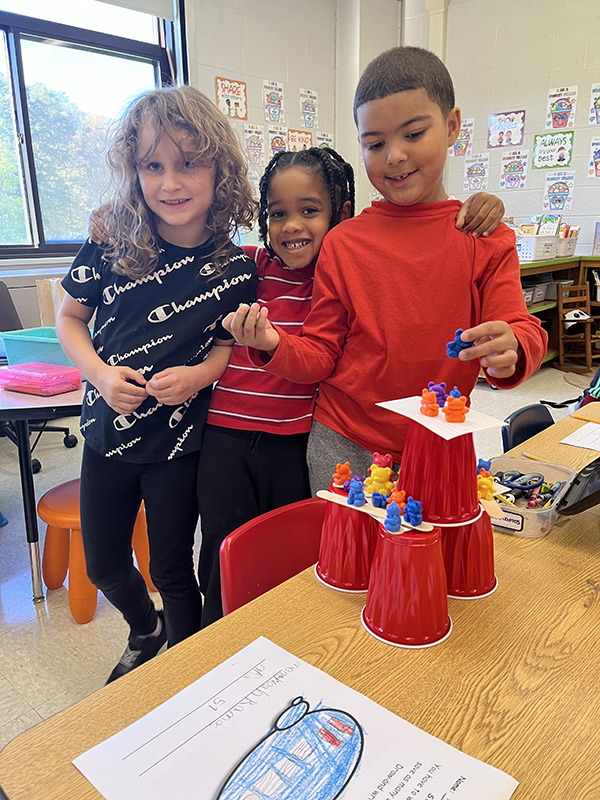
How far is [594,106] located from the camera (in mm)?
4832

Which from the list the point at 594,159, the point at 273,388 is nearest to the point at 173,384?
the point at 273,388

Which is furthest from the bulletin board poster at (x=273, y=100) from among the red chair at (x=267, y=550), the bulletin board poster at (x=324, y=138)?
the red chair at (x=267, y=550)

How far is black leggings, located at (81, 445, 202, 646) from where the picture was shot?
4.03 feet

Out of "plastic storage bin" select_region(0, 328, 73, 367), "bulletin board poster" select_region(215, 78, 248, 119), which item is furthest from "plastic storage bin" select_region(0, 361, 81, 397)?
"bulletin board poster" select_region(215, 78, 248, 119)

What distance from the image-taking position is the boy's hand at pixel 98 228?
1.19 m

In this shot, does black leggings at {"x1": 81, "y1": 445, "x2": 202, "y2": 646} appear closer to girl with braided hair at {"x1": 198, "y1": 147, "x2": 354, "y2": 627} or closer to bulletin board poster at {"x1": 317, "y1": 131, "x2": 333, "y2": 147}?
girl with braided hair at {"x1": 198, "y1": 147, "x2": 354, "y2": 627}

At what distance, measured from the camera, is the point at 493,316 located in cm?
97

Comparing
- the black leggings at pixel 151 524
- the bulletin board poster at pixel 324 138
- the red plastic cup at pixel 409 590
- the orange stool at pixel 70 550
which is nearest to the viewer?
the red plastic cup at pixel 409 590

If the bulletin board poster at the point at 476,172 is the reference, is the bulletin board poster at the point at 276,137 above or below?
above

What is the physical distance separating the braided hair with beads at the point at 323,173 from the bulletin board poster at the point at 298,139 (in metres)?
3.99

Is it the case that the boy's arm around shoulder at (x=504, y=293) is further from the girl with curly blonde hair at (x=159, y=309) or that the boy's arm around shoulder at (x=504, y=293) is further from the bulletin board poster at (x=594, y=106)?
the bulletin board poster at (x=594, y=106)

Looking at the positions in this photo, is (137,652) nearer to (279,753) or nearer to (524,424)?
(279,753)

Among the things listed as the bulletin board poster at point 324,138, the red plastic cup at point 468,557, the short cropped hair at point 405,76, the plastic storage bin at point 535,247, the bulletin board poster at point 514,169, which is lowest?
the red plastic cup at point 468,557

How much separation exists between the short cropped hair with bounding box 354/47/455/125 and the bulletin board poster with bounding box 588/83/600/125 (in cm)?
474
